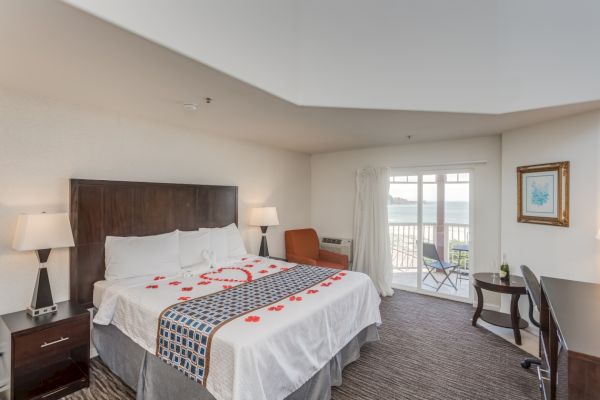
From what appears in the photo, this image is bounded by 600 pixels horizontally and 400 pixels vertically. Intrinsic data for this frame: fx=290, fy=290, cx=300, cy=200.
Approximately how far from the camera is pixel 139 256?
2725 millimetres

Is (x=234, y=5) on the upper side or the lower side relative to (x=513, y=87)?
upper

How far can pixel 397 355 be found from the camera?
2770 millimetres

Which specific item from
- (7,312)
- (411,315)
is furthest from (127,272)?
(411,315)

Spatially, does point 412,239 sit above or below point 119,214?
below

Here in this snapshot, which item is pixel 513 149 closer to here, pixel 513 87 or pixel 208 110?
pixel 513 87

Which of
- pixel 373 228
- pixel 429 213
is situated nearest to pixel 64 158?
pixel 373 228

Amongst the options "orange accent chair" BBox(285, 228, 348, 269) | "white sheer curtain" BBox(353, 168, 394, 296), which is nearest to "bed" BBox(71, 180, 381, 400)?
"orange accent chair" BBox(285, 228, 348, 269)

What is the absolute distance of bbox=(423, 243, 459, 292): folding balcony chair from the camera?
14.3 ft

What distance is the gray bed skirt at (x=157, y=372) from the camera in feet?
6.02

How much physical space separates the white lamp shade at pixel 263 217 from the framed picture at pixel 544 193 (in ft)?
10.1

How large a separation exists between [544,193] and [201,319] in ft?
11.9

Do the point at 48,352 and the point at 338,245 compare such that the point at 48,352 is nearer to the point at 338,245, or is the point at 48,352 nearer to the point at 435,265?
the point at 338,245

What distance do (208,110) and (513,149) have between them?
11.7 feet

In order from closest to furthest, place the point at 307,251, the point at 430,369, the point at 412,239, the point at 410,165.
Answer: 1. the point at 430,369
2. the point at 410,165
3. the point at 412,239
4. the point at 307,251
